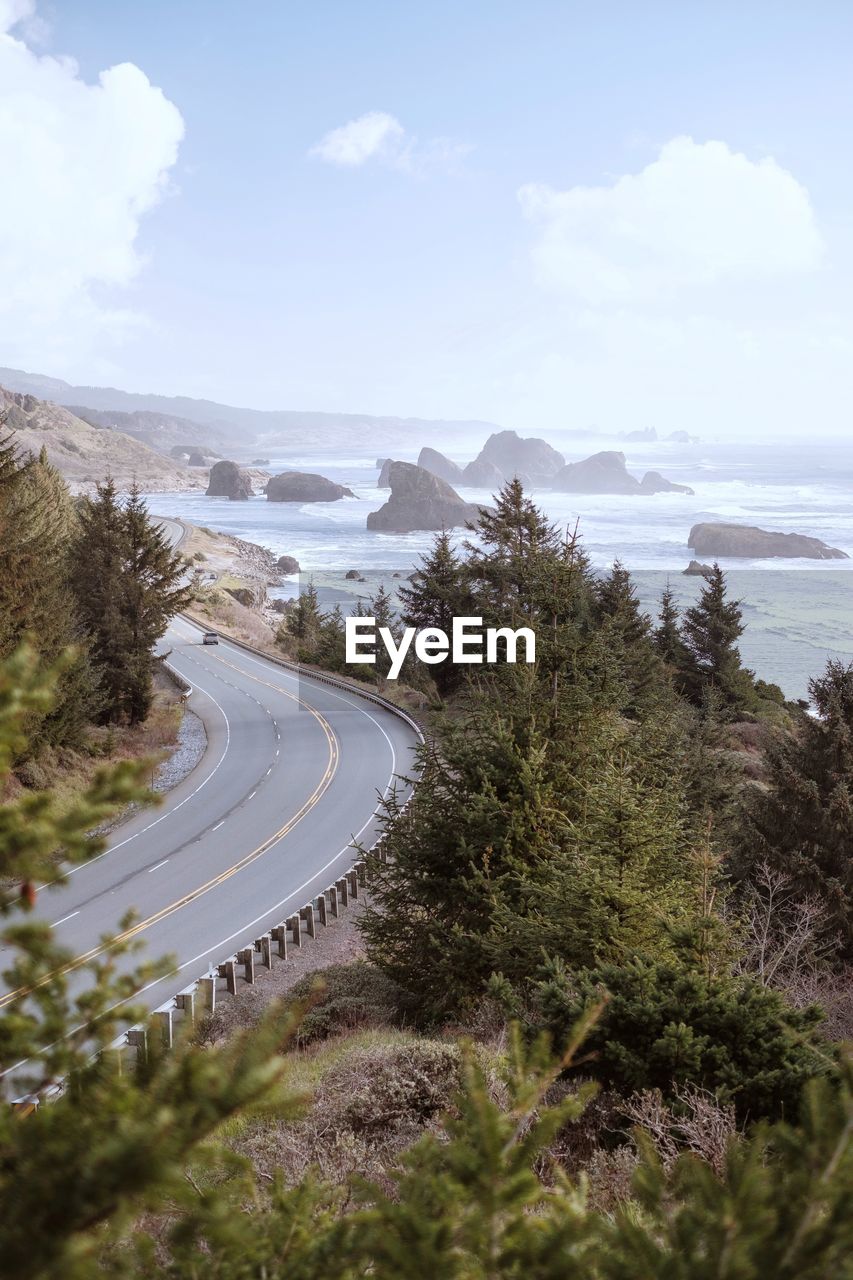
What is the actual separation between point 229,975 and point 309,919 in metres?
3.25

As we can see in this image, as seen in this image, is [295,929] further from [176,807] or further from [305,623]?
[305,623]

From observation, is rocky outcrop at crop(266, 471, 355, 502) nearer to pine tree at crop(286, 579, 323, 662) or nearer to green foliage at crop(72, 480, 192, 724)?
pine tree at crop(286, 579, 323, 662)

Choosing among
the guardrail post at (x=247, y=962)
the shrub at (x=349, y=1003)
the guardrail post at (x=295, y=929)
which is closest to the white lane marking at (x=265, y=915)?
the guardrail post at (x=247, y=962)

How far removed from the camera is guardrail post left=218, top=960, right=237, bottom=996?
17.4 meters

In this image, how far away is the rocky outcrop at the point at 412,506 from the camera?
13175cm

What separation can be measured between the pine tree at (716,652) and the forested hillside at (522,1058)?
59.1 feet

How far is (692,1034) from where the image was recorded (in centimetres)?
859

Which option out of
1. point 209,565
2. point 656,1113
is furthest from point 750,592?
point 656,1113

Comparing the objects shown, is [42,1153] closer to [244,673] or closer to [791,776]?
[791,776]

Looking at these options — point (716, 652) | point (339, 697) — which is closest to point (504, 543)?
point (339, 697)

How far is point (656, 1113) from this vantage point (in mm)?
7727

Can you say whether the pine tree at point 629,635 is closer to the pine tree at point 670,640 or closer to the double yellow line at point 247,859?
the pine tree at point 670,640

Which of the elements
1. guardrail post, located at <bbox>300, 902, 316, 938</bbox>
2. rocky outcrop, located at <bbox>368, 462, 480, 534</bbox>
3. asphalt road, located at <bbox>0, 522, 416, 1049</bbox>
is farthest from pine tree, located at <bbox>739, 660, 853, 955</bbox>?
rocky outcrop, located at <bbox>368, 462, 480, 534</bbox>

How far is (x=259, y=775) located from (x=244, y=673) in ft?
56.2
